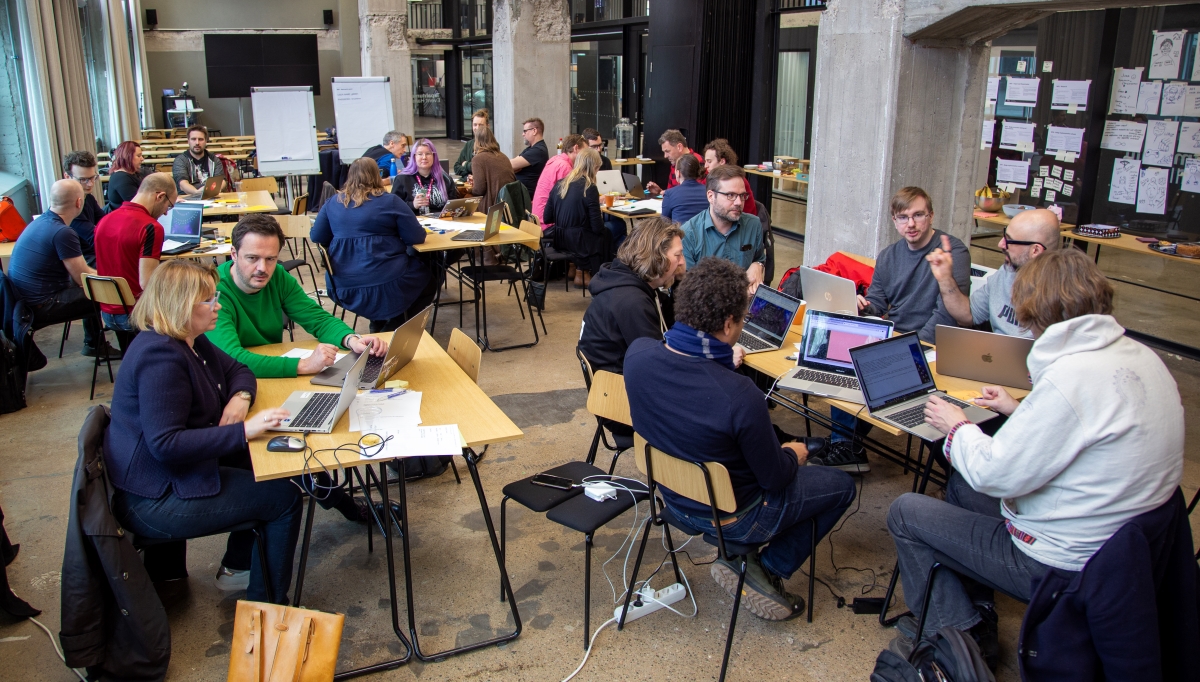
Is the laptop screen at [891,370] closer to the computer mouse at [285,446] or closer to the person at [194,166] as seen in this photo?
the computer mouse at [285,446]

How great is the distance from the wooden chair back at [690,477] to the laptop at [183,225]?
4390 millimetres

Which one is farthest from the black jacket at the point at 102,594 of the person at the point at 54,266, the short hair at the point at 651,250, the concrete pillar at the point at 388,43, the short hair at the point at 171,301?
the concrete pillar at the point at 388,43

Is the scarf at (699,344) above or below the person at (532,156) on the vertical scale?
below

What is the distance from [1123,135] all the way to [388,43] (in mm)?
11554

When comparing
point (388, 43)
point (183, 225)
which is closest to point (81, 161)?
point (183, 225)

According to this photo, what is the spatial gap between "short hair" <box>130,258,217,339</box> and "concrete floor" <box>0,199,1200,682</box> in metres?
1.12

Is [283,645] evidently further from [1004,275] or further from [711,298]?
[1004,275]

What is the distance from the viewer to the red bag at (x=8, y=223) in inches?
239

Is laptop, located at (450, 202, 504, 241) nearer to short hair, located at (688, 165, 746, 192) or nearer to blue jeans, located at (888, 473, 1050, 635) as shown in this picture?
short hair, located at (688, 165, 746, 192)

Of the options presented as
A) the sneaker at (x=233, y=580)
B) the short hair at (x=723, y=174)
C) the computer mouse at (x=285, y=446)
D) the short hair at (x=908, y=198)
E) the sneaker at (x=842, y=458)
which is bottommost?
the sneaker at (x=233, y=580)

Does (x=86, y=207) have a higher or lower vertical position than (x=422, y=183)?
lower

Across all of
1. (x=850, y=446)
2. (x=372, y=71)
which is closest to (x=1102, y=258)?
(x=850, y=446)

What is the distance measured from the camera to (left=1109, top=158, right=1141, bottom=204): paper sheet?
698 centimetres

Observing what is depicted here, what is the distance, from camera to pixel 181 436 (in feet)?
8.86
